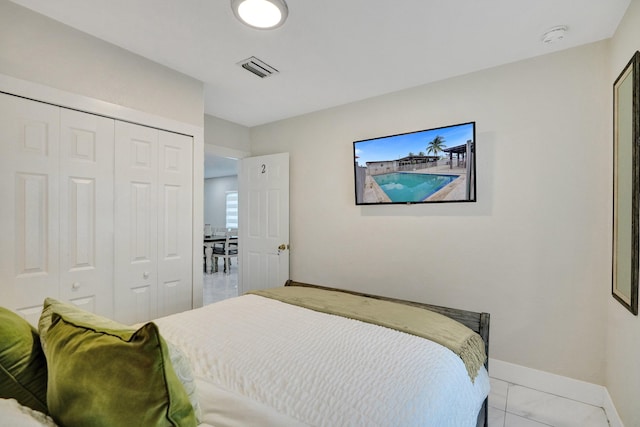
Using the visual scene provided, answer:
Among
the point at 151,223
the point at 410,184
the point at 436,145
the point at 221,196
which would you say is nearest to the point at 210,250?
the point at 221,196

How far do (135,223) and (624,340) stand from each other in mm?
3246

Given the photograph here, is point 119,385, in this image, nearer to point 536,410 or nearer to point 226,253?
point 536,410

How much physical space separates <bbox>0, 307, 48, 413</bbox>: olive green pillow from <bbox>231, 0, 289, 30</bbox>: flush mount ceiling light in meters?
1.77

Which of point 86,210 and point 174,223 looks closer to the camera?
point 86,210

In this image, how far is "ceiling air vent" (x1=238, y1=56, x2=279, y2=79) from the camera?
2367 millimetres

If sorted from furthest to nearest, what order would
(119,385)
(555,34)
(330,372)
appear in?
(555,34) → (330,372) → (119,385)

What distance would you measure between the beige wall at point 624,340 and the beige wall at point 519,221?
0.11 metres

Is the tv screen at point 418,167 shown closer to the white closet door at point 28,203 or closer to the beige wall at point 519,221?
the beige wall at point 519,221

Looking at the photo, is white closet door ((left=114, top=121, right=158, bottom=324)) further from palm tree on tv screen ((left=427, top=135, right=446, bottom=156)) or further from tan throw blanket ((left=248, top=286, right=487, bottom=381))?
palm tree on tv screen ((left=427, top=135, right=446, bottom=156))

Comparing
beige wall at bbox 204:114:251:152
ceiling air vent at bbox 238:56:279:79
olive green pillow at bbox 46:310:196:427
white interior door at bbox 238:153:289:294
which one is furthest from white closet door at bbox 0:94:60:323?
white interior door at bbox 238:153:289:294

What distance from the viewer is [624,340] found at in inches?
68.1

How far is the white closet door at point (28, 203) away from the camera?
1720 mm

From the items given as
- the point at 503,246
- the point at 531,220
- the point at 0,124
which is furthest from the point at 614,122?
the point at 0,124

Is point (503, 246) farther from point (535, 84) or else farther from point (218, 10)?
point (218, 10)
